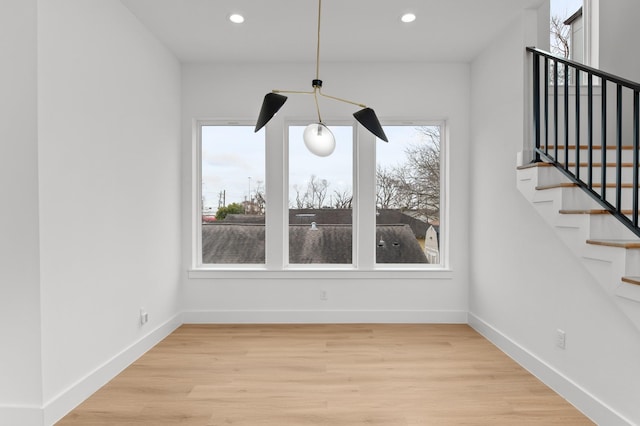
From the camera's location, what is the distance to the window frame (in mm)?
4391

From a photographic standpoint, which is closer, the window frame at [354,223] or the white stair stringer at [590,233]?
the white stair stringer at [590,233]

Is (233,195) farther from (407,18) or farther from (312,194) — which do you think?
(407,18)

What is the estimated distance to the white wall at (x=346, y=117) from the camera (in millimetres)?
4375

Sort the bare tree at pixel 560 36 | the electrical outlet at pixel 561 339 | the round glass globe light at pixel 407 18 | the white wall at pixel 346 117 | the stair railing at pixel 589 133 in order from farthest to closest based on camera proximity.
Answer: the white wall at pixel 346 117 → the bare tree at pixel 560 36 → the round glass globe light at pixel 407 18 → the electrical outlet at pixel 561 339 → the stair railing at pixel 589 133

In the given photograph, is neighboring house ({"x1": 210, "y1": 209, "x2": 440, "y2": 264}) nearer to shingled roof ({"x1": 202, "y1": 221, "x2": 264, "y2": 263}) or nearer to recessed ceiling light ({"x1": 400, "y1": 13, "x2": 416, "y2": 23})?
shingled roof ({"x1": 202, "y1": 221, "x2": 264, "y2": 263})

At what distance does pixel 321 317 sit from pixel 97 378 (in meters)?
2.29

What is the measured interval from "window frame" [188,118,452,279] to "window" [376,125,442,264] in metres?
0.09

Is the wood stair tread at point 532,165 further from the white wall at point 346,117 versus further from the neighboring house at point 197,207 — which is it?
the white wall at point 346,117

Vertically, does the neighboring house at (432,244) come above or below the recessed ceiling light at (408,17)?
below

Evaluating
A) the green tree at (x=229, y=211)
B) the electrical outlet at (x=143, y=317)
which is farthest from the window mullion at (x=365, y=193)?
the electrical outlet at (x=143, y=317)

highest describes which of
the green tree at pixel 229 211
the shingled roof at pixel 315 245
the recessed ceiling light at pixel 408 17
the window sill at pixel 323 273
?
the recessed ceiling light at pixel 408 17

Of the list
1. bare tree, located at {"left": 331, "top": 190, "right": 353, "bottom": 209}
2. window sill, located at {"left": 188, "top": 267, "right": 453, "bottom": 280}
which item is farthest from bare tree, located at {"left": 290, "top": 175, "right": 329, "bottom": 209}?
window sill, located at {"left": 188, "top": 267, "right": 453, "bottom": 280}

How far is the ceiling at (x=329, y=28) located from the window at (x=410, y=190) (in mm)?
916

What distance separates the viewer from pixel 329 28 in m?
3.56
